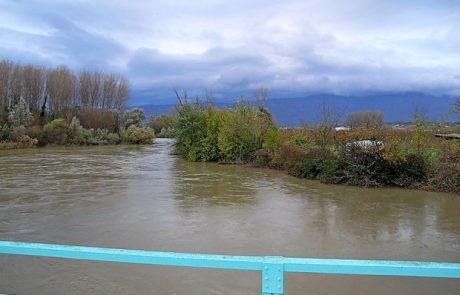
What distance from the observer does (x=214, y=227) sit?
7.98 meters

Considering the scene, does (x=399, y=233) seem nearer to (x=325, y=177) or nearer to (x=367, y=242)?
(x=367, y=242)

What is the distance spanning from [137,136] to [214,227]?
32614 mm

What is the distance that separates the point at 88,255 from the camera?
6.91 ft

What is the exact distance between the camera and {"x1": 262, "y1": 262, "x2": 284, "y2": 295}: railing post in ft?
6.37

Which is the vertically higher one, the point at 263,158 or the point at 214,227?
the point at 263,158

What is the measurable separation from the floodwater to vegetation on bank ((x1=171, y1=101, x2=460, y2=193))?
84 centimetres

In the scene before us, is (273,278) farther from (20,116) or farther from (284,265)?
(20,116)

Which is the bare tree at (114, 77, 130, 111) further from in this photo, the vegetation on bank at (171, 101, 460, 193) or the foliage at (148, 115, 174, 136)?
the vegetation on bank at (171, 101, 460, 193)

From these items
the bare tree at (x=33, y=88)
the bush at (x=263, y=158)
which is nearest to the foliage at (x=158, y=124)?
the bare tree at (x=33, y=88)

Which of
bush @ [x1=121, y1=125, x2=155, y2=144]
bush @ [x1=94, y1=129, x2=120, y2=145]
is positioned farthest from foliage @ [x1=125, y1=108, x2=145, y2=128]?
bush @ [x1=94, y1=129, x2=120, y2=145]

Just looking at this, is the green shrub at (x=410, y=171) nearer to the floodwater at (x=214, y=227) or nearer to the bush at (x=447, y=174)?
the bush at (x=447, y=174)

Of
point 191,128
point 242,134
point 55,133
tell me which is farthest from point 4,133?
point 242,134

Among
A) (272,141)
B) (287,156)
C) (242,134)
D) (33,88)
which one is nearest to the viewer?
(287,156)

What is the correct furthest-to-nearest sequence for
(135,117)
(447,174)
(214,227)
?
(135,117), (447,174), (214,227)
